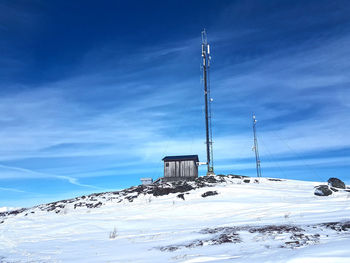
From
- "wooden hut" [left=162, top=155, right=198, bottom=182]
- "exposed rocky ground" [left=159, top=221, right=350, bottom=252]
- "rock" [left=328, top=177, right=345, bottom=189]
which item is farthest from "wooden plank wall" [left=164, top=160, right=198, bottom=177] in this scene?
"exposed rocky ground" [left=159, top=221, right=350, bottom=252]

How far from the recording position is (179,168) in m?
33.1

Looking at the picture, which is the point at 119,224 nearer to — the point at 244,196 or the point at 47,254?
the point at 47,254

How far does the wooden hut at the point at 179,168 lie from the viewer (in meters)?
32.9

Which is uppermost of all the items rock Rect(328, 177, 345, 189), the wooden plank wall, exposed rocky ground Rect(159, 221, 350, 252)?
the wooden plank wall

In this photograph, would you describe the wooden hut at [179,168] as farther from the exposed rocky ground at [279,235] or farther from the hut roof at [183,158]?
the exposed rocky ground at [279,235]

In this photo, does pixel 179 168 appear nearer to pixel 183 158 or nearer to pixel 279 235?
pixel 183 158

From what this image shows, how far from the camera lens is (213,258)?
16.7ft

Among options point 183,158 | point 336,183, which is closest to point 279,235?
point 336,183

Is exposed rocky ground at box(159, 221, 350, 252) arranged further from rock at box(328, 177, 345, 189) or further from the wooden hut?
the wooden hut

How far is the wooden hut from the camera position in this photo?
32906 mm

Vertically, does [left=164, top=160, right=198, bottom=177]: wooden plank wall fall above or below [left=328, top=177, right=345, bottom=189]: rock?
above

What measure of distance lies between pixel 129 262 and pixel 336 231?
5.28 metres

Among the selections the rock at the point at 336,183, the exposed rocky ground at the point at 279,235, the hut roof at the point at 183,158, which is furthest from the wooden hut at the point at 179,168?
the exposed rocky ground at the point at 279,235

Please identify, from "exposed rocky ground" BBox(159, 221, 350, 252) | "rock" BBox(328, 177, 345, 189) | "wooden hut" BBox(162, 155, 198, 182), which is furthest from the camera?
"wooden hut" BBox(162, 155, 198, 182)
